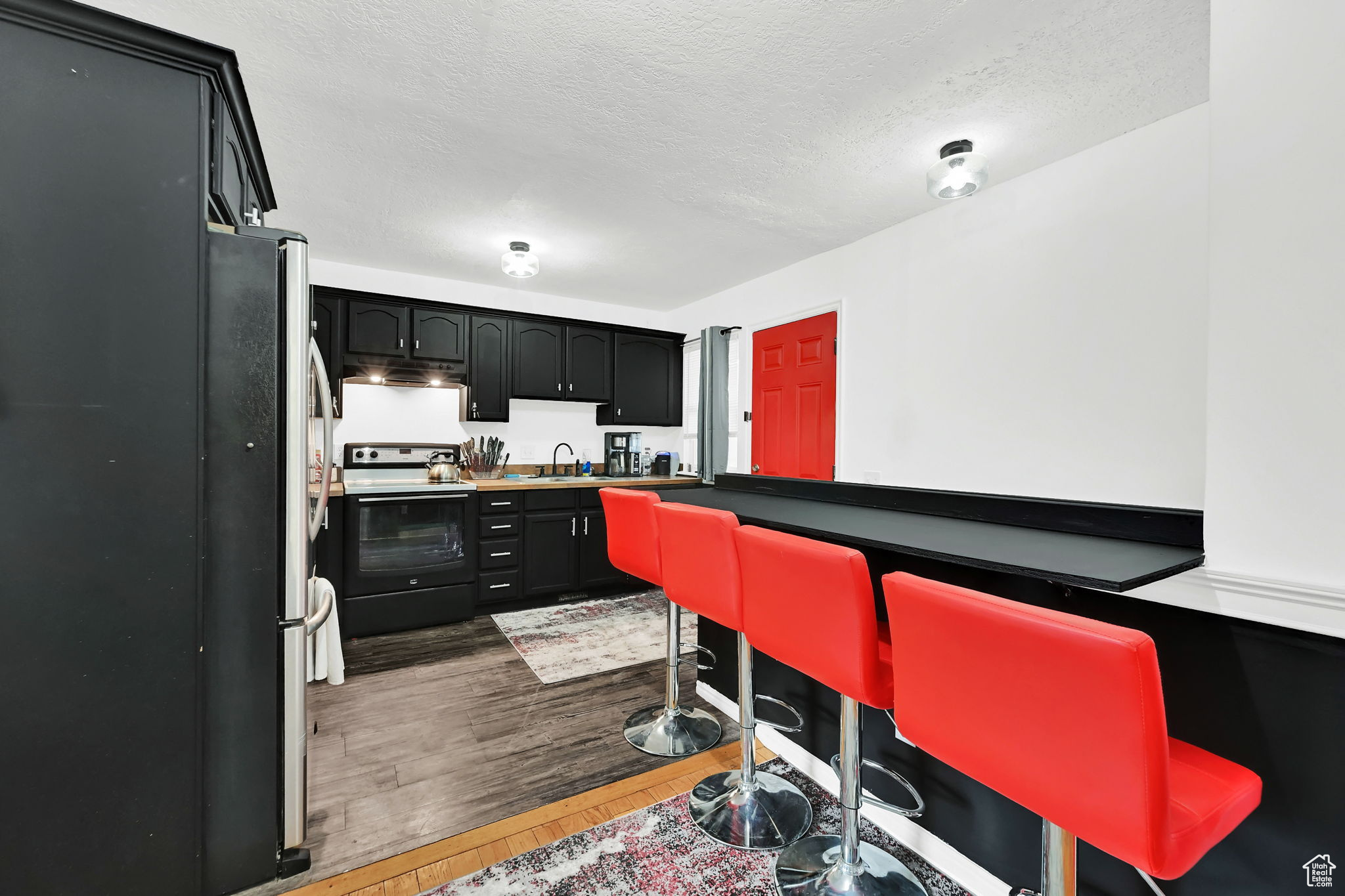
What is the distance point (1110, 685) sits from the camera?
0.73 meters

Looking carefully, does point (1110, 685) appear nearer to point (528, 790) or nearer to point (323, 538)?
point (528, 790)

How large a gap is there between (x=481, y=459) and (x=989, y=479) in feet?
12.0

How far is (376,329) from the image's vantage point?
3877 millimetres

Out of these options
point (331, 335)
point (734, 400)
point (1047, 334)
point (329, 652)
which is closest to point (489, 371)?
point (331, 335)

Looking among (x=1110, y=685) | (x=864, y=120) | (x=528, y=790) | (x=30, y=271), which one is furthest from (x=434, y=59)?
(x=528, y=790)

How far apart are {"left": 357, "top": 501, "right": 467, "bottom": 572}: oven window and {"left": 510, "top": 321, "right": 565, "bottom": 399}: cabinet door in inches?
46.8

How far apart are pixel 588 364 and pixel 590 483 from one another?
1123 millimetres

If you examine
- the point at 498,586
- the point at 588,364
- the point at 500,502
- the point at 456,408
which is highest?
the point at 588,364

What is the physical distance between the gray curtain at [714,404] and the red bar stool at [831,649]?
2.91 m

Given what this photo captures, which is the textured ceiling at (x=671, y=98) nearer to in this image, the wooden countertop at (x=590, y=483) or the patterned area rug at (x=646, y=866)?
the wooden countertop at (x=590, y=483)

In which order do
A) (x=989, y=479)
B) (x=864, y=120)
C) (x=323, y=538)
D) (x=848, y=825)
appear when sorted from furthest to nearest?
1. (x=323, y=538)
2. (x=989, y=479)
3. (x=864, y=120)
4. (x=848, y=825)

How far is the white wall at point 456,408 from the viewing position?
12.9 feet

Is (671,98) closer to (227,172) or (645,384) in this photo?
(227,172)

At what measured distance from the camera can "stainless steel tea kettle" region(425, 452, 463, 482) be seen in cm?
397
